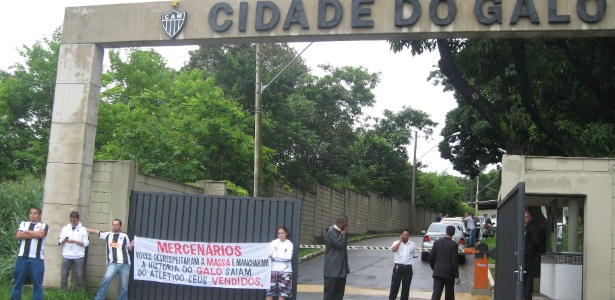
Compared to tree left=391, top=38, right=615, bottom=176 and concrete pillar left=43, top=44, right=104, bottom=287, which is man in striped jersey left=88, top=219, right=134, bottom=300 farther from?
tree left=391, top=38, right=615, bottom=176

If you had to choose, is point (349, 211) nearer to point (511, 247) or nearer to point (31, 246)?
point (31, 246)

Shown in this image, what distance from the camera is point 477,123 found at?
28.8m

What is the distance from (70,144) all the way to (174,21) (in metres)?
3.16

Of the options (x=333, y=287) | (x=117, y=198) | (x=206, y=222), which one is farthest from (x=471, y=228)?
(x=206, y=222)

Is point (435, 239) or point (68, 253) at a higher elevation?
point (435, 239)

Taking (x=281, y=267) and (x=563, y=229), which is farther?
(x=563, y=229)

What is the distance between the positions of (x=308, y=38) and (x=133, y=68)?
79.0 feet

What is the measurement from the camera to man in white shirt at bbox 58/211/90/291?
39.4 feet

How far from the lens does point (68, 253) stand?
12188mm

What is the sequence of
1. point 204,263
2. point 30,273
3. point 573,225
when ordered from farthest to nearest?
point 573,225 < point 204,263 < point 30,273

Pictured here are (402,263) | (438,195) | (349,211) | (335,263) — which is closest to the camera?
(335,263)

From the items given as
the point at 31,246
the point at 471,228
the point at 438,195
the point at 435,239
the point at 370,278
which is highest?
the point at 438,195

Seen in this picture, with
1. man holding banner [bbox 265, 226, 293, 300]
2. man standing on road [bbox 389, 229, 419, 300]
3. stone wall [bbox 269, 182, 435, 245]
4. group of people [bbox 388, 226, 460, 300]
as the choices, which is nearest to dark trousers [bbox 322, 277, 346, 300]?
man holding banner [bbox 265, 226, 293, 300]

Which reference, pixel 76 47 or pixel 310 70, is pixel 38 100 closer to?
pixel 310 70
